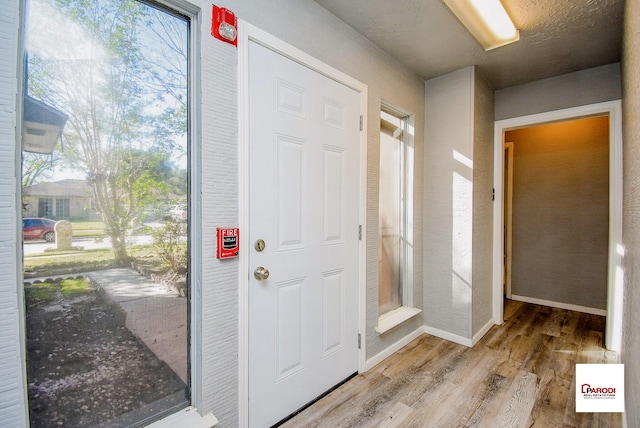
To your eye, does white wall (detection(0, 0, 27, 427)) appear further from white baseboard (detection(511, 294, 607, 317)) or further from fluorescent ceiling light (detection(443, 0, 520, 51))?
white baseboard (detection(511, 294, 607, 317))

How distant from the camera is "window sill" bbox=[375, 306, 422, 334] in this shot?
2.21 metres

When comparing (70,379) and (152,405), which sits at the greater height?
(70,379)

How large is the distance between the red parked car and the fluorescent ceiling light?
2208 millimetres

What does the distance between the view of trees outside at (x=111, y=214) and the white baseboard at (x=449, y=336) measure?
2244mm

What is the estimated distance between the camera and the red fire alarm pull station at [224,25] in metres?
1.27

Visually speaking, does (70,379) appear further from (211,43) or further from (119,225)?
(211,43)

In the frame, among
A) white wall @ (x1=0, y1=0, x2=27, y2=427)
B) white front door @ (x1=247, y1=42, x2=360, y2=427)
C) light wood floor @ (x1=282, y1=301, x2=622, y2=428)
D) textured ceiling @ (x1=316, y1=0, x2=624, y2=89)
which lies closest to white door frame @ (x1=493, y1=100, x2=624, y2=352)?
light wood floor @ (x1=282, y1=301, x2=622, y2=428)

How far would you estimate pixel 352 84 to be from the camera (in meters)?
1.93

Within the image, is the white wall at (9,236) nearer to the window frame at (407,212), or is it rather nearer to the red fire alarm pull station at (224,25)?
the red fire alarm pull station at (224,25)

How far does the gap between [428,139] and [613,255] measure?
1.81 m

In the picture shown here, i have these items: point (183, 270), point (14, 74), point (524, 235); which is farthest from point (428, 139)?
point (14, 74)

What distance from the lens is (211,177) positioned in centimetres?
128

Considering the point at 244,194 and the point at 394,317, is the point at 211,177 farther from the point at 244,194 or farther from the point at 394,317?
the point at 394,317

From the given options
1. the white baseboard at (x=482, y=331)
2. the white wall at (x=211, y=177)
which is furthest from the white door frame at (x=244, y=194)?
the white baseboard at (x=482, y=331)
